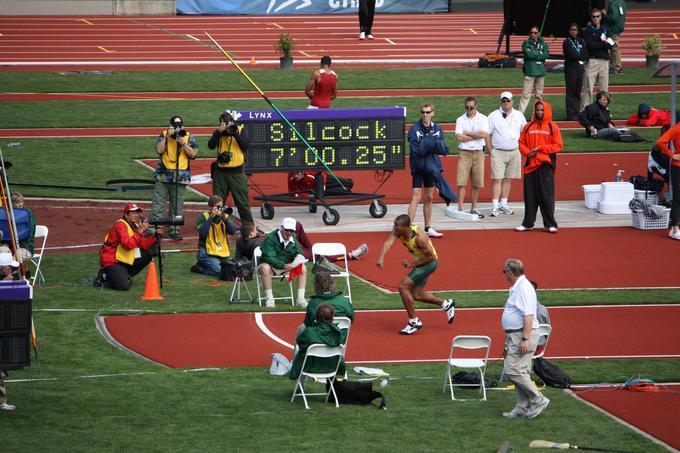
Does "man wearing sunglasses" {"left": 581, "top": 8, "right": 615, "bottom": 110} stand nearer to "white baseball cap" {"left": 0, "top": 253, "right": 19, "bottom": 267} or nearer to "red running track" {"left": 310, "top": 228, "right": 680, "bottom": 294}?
"red running track" {"left": 310, "top": 228, "right": 680, "bottom": 294}

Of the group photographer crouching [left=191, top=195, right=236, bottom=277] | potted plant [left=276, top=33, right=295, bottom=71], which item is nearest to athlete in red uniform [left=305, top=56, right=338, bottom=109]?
photographer crouching [left=191, top=195, right=236, bottom=277]

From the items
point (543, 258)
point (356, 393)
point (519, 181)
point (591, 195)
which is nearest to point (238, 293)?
point (356, 393)

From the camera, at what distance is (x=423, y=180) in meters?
21.7

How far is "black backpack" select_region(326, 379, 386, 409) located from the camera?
44.7ft

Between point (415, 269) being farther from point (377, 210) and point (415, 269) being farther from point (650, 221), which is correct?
point (650, 221)

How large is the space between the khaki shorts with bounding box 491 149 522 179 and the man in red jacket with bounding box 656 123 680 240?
97.2 inches

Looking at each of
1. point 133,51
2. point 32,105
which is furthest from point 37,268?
point 133,51

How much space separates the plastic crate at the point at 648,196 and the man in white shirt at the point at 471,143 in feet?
9.02

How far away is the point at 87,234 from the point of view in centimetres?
2234

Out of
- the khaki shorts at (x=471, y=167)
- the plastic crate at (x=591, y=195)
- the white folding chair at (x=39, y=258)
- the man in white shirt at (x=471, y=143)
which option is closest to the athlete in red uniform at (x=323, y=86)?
the man in white shirt at (x=471, y=143)

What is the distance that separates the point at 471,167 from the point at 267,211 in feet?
11.7

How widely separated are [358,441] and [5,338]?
10.9ft

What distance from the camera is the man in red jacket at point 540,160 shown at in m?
22.2

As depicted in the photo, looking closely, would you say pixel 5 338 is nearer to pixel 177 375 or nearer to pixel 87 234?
pixel 177 375
